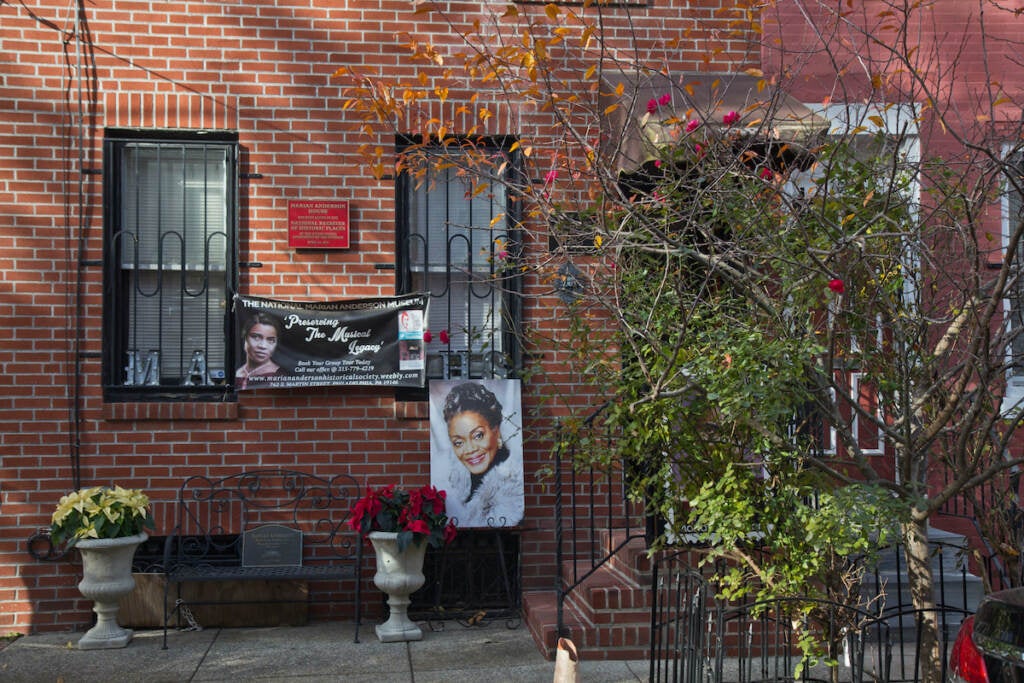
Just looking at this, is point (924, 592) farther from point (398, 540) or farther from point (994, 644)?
point (398, 540)

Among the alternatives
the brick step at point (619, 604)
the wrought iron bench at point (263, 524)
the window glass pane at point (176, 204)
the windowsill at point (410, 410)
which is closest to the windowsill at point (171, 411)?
the wrought iron bench at point (263, 524)

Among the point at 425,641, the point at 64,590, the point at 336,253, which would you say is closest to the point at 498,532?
the point at 425,641

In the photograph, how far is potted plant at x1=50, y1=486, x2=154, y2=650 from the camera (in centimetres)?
695

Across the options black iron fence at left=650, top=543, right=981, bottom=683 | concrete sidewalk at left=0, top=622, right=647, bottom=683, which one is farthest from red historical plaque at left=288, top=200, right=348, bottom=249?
black iron fence at left=650, top=543, right=981, bottom=683

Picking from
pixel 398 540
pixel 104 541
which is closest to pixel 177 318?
pixel 104 541

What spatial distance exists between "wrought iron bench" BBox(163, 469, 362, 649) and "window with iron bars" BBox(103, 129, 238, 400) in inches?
27.7

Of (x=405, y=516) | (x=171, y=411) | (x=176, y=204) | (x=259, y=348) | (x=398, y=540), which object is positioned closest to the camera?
(x=398, y=540)

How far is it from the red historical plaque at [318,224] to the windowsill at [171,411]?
1.26 meters

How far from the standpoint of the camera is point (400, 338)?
7.91 m

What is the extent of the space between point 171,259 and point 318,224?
111 cm

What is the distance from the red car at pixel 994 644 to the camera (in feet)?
10.7

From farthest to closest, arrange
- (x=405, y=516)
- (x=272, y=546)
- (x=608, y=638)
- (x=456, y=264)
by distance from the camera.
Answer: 1. (x=456, y=264)
2. (x=272, y=546)
3. (x=405, y=516)
4. (x=608, y=638)

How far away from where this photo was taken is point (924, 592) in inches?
185

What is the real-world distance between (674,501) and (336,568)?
9.26 ft
